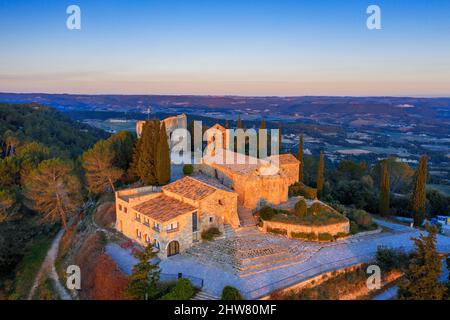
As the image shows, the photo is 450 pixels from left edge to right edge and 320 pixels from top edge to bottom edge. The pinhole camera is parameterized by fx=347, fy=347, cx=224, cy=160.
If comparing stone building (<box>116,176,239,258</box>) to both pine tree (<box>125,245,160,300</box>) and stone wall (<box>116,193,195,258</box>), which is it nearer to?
stone wall (<box>116,193,195,258</box>)

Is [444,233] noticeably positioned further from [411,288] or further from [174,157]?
[174,157]

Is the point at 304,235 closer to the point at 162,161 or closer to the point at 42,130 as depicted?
the point at 162,161

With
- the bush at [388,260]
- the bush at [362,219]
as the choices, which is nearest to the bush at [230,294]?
the bush at [388,260]

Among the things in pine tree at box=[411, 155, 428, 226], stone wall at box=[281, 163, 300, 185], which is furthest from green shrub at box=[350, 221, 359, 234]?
pine tree at box=[411, 155, 428, 226]

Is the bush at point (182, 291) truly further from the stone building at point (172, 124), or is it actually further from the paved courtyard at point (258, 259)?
the stone building at point (172, 124)

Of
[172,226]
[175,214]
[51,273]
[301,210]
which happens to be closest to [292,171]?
[301,210]

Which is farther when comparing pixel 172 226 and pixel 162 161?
pixel 162 161
